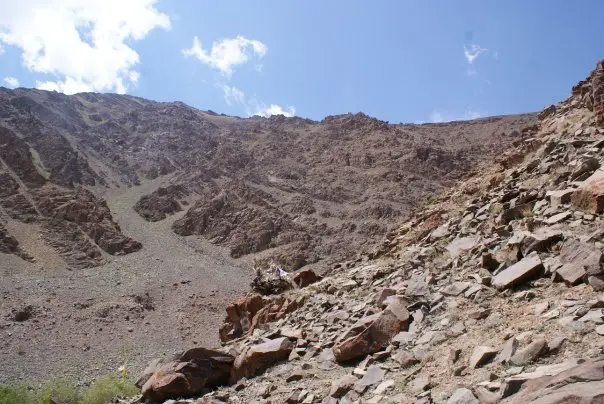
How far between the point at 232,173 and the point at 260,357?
77.7m

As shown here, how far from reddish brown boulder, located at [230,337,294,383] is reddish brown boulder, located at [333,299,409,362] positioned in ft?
5.43

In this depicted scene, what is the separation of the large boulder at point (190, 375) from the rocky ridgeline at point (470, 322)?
26mm

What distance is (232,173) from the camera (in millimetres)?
86312

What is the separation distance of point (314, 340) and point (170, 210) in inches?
2796

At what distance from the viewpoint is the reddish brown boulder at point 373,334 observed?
7879 millimetres

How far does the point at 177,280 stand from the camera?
52.5 metres

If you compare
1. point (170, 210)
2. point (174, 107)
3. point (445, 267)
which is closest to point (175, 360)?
point (445, 267)

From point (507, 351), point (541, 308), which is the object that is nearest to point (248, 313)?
point (541, 308)

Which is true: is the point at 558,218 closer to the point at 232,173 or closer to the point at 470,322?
the point at 470,322

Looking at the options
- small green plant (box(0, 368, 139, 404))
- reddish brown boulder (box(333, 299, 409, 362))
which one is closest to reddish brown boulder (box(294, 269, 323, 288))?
small green plant (box(0, 368, 139, 404))

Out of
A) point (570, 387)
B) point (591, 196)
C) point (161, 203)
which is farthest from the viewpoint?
point (161, 203)

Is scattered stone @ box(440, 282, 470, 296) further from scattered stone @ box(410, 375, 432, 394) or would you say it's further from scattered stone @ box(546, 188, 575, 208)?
scattered stone @ box(410, 375, 432, 394)

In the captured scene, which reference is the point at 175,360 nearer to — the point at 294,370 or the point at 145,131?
the point at 294,370

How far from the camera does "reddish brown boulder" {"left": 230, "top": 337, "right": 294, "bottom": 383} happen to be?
31.5 ft
